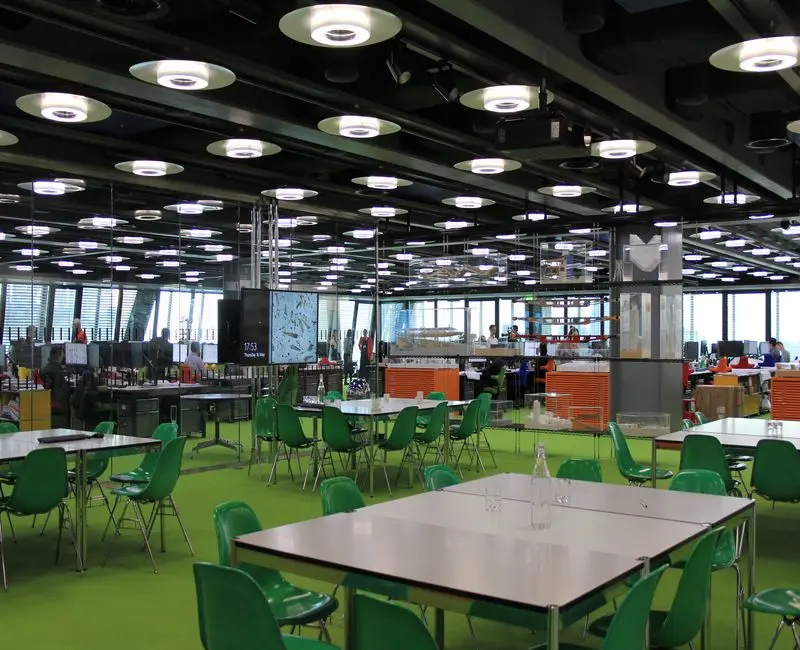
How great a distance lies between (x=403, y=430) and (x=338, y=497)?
4.73 meters

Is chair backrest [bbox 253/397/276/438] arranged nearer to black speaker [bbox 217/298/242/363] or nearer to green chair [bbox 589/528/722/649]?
black speaker [bbox 217/298/242/363]

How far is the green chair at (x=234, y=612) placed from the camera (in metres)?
2.63

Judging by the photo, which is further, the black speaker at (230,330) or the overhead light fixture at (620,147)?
the black speaker at (230,330)

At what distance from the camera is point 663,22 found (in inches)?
240

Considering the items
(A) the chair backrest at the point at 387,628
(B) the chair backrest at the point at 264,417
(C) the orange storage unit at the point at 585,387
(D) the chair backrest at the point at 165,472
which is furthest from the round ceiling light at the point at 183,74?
(C) the orange storage unit at the point at 585,387

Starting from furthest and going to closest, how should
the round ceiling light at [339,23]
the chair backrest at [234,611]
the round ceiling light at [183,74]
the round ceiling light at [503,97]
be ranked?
the round ceiling light at [503,97] → the round ceiling light at [183,74] → the round ceiling light at [339,23] → the chair backrest at [234,611]

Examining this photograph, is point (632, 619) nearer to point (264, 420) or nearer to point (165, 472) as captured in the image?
point (165, 472)

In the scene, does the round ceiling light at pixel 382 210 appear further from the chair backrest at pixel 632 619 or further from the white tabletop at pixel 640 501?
the chair backrest at pixel 632 619

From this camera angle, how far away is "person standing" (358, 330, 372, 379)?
1391cm

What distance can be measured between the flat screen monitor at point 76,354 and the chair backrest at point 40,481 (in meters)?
3.90

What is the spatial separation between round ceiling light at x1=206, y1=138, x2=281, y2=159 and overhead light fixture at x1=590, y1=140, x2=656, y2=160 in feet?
10.3

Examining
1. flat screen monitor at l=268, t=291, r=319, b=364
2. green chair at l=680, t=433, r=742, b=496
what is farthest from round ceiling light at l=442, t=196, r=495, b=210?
green chair at l=680, t=433, r=742, b=496

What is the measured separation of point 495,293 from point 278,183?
3550mm

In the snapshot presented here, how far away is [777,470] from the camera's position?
6172 mm
